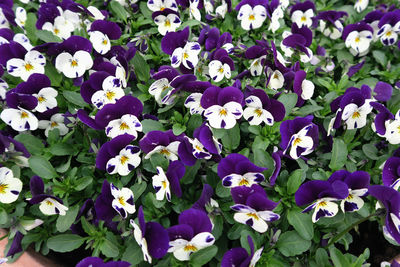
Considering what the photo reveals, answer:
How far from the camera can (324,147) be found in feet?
5.21

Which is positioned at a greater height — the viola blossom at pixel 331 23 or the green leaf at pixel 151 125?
the viola blossom at pixel 331 23

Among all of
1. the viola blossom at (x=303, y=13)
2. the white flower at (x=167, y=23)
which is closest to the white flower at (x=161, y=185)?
the white flower at (x=167, y=23)

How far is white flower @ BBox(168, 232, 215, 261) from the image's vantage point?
1.16 metres

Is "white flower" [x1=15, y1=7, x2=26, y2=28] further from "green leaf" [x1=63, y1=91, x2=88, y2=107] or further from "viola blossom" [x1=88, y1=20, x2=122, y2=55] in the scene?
"green leaf" [x1=63, y1=91, x2=88, y2=107]

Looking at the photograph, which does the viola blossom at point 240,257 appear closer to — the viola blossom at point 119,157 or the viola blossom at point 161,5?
the viola blossom at point 119,157

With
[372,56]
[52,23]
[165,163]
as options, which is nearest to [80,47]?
[52,23]

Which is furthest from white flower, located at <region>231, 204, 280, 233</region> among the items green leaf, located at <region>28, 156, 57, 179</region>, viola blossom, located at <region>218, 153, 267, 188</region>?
green leaf, located at <region>28, 156, 57, 179</region>

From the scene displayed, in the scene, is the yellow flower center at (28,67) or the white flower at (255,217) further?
the yellow flower center at (28,67)

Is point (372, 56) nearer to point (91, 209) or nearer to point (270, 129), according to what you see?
point (270, 129)

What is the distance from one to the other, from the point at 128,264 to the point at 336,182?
72 cm

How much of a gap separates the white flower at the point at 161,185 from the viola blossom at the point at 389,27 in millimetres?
1390

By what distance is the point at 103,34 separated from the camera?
1.69 m

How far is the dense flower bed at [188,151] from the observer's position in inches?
49.4

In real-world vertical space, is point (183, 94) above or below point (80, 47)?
below
